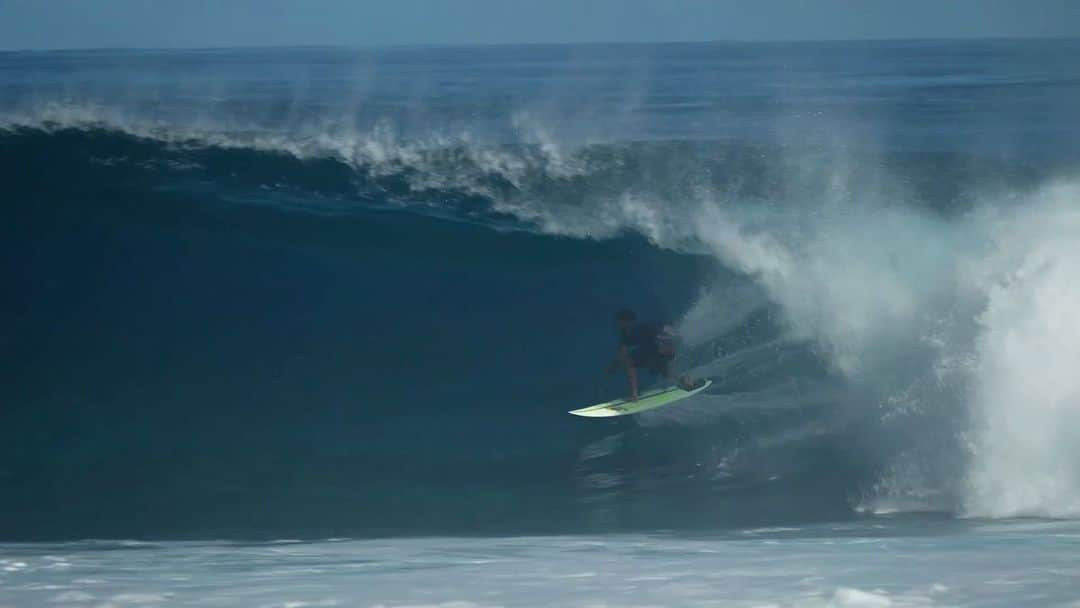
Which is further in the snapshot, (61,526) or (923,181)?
(923,181)

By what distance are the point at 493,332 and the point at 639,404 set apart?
89.9 inches

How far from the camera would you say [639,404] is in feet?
28.1

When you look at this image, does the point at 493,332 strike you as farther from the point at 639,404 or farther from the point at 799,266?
the point at 799,266

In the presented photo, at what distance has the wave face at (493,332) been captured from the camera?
779 centimetres

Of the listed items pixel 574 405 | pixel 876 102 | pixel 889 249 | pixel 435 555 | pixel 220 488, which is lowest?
pixel 435 555

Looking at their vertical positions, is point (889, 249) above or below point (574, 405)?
above

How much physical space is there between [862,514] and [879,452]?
86cm

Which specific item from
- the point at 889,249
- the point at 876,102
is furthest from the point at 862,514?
the point at 876,102

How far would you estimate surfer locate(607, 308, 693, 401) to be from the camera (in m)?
8.60

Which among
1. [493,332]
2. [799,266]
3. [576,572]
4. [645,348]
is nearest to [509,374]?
[493,332]

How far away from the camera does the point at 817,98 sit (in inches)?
1614

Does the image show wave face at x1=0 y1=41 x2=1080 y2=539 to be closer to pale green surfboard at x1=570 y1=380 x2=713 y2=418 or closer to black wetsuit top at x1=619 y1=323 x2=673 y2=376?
pale green surfboard at x1=570 y1=380 x2=713 y2=418

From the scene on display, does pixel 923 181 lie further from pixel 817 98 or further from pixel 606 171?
pixel 817 98

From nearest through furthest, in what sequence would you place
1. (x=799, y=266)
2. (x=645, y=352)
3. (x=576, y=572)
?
(x=576, y=572) < (x=645, y=352) < (x=799, y=266)
